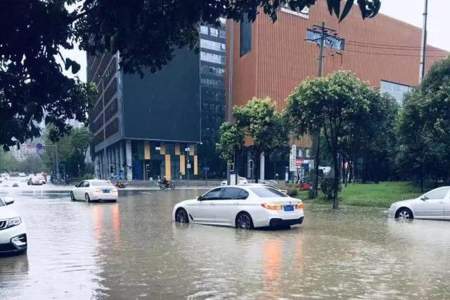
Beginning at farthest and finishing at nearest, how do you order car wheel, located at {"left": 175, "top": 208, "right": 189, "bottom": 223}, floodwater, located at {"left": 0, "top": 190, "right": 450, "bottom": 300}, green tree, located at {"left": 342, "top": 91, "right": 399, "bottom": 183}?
green tree, located at {"left": 342, "top": 91, "right": 399, "bottom": 183} < car wheel, located at {"left": 175, "top": 208, "right": 189, "bottom": 223} < floodwater, located at {"left": 0, "top": 190, "right": 450, "bottom": 300}

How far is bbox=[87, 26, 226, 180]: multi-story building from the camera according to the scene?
3398 inches

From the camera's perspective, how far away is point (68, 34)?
15.9 feet

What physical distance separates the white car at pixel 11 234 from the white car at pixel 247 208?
7088 millimetres

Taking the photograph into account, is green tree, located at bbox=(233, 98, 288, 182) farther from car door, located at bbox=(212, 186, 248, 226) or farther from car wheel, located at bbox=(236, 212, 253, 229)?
car wheel, located at bbox=(236, 212, 253, 229)

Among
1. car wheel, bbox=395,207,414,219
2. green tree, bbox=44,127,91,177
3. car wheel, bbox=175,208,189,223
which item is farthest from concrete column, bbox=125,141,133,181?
car wheel, bbox=395,207,414,219

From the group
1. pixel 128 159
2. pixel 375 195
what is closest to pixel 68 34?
pixel 375 195

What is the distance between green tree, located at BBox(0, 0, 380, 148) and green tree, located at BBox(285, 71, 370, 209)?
74.8 ft

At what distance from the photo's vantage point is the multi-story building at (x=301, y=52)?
3396 inches

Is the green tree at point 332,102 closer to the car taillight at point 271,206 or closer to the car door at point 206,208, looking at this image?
the car door at point 206,208

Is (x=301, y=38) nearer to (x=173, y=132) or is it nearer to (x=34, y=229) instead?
(x=173, y=132)

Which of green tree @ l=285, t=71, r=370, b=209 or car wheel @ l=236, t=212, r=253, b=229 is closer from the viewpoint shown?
car wheel @ l=236, t=212, r=253, b=229

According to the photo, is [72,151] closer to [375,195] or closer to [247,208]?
[375,195]

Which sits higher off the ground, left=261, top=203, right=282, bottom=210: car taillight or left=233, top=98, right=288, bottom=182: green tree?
left=233, top=98, right=288, bottom=182: green tree

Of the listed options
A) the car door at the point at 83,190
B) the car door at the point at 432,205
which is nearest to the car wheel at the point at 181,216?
the car door at the point at 432,205
